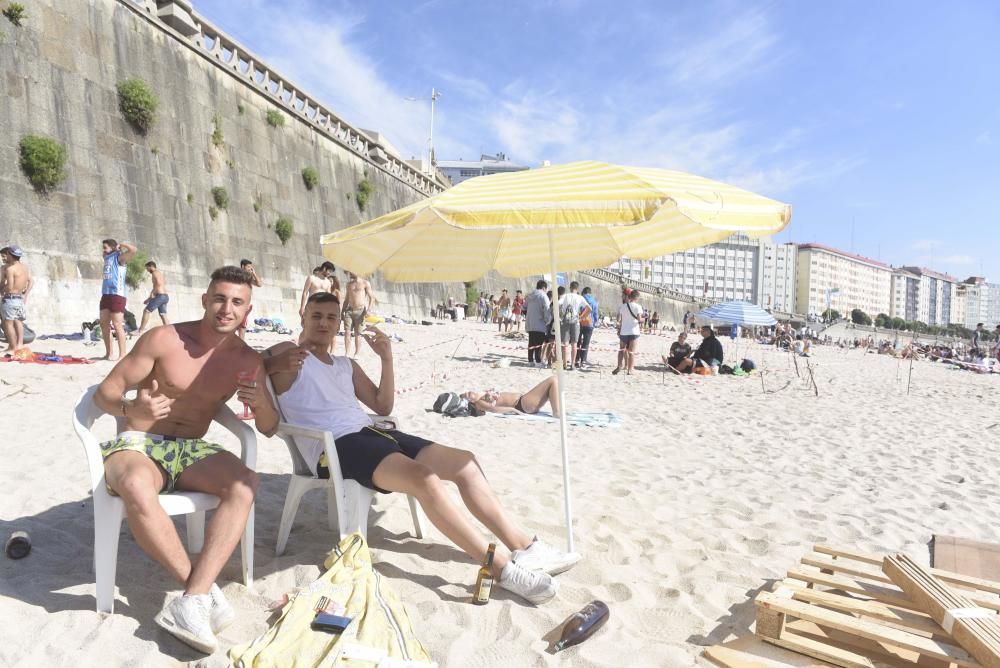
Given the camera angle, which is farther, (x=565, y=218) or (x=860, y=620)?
(x=565, y=218)

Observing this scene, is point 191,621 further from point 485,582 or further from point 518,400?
point 518,400

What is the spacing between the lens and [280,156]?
54.7 feet

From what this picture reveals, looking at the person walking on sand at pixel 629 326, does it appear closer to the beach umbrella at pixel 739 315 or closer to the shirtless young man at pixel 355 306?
the beach umbrella at pixel 739 315

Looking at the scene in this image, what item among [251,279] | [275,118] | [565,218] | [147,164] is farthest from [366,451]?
[275,118]

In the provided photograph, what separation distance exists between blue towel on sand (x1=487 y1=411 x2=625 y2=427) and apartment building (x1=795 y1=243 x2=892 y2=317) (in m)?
113

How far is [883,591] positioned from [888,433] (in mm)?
4984

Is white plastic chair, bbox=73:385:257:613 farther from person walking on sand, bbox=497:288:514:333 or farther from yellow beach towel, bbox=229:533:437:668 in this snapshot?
person walking on sand, bbox=497:288:514:333

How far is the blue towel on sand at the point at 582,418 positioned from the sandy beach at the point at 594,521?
0.50 ft

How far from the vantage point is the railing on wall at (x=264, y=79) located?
13.3 metres

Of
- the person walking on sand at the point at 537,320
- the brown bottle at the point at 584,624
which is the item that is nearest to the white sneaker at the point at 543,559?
the brown bottle at the point at 584,624

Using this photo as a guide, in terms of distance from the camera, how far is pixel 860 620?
2.08 meters

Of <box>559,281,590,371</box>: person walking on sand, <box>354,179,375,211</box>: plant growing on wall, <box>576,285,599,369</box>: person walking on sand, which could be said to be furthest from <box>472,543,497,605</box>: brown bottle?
<box>354,179,375,211</box>: plant growing on wall

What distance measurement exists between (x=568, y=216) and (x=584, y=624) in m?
1.46

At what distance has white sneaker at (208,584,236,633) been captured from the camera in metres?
2.19
